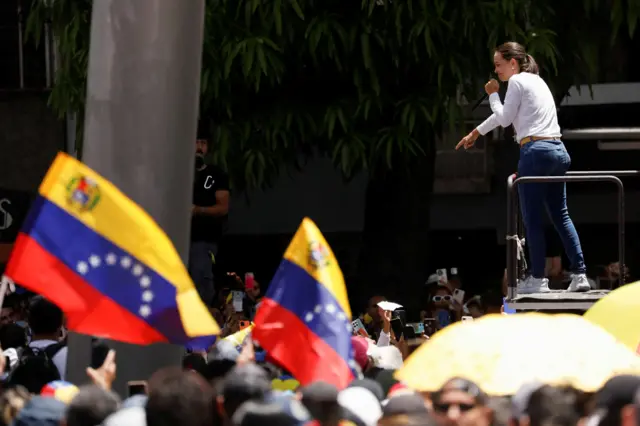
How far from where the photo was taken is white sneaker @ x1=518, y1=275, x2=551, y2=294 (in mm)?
10312

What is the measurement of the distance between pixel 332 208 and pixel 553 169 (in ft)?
36.6

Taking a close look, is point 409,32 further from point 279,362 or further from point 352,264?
point 279,362

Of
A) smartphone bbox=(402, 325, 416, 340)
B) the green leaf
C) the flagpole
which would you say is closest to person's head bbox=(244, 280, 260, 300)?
the green leaf

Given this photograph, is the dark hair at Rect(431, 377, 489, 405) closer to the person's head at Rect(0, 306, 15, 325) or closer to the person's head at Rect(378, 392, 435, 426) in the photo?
the person's head at Rect(378, 392, 435, 426)

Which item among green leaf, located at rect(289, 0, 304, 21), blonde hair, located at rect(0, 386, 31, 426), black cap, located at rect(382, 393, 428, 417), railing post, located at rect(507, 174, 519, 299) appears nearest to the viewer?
black cap, located at rect(382, 393, 428, 417)

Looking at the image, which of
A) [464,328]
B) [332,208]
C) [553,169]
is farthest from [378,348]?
[332,208]

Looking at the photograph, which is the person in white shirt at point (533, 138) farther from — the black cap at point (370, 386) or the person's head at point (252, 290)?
the person's head at point (252, 290)

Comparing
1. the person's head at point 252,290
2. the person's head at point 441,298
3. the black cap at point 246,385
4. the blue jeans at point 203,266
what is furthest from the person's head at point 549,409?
the person's head at point 252,290

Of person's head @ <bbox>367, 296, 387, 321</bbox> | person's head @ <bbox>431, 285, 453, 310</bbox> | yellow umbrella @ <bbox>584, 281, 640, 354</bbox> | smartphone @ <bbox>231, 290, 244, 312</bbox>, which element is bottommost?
person's head @ <bbox>431, 285, 453, 310</bbox>

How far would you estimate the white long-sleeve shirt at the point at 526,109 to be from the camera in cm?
985

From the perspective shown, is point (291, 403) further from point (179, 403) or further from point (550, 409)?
point (550, 409)

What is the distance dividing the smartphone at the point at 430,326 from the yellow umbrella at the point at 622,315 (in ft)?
15.6

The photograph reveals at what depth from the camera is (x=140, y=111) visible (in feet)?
25.7

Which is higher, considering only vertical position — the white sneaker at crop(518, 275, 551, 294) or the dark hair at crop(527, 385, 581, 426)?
the dark hair at crop(527, 385, 581, 426)
